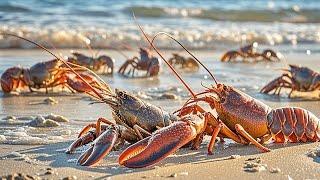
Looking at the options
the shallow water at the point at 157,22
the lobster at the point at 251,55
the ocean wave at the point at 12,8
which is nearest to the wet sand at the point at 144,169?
the lobster at the point at 251,55

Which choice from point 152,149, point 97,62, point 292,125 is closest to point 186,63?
point 97,62

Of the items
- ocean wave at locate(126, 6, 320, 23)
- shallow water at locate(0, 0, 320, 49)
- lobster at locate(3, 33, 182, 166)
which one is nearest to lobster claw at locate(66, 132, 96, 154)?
lobster at locate(3, 33, 182, 166)

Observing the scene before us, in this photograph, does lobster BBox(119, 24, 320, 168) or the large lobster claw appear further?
lobster BBox(119, 24, 320, 168)

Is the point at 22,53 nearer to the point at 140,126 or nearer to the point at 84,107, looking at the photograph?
the point at 84,107

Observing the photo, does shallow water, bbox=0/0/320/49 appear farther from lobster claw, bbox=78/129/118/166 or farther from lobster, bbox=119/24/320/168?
lobster claw, bbox=78/129/118/166

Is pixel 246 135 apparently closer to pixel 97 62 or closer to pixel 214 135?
pixel 214 135

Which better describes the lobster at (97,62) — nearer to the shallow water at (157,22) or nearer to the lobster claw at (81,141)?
the shallow water at (157,22)
